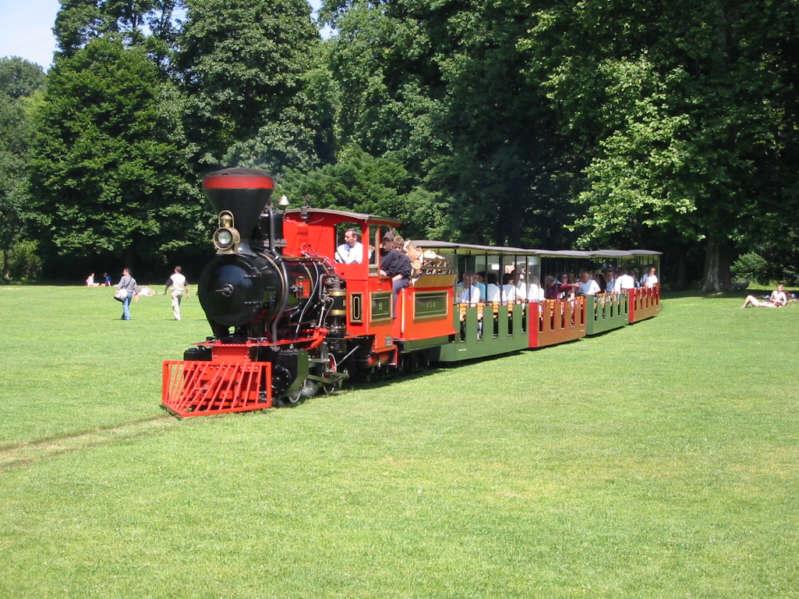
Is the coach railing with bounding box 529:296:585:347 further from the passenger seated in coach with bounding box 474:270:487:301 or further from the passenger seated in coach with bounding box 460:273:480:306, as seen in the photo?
the passenger seated in coach with bounding box 460:273:480:306

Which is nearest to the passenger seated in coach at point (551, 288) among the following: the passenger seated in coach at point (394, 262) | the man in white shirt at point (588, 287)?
the man in white shirt at point (588, 287)

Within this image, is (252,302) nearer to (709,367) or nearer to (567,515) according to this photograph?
(567,515)

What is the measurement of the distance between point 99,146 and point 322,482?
5465 cm

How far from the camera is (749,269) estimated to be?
Answer: 59.3 meters

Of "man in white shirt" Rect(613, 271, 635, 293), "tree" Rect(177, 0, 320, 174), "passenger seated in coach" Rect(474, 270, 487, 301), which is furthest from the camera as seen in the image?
"tree" Rect(177, 0, 320, 174)

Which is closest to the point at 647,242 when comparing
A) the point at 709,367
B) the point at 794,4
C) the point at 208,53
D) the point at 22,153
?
the point at 794,4

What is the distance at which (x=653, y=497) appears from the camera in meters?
8.67

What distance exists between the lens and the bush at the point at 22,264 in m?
77.9

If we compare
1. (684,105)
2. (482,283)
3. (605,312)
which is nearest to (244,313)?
(482,283)

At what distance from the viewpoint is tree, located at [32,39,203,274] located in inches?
2351

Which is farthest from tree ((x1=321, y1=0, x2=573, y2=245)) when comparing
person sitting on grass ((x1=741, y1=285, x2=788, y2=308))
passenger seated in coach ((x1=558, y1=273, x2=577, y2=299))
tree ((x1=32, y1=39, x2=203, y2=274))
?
passenger seated in coach ((x1=558, y1=273, x2=577, y2=299))

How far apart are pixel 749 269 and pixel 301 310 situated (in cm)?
4948

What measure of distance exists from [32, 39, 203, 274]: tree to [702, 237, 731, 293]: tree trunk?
3232 centimetres

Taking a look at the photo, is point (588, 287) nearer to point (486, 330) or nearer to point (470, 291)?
point (486, 330)
